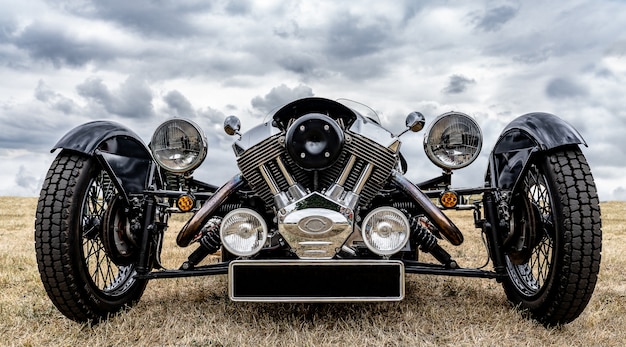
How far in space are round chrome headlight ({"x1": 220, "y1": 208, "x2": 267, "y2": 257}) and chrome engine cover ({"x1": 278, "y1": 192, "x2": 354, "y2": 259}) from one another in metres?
0.14

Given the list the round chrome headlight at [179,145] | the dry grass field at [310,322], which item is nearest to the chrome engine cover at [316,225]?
the dry grass field at [310,322]

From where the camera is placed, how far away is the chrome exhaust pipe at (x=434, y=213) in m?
2.95

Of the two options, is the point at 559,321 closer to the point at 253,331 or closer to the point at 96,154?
the point at 253,331

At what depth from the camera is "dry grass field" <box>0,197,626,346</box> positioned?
2.76 metres

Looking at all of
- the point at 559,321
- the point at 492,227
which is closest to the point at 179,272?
the point at 492,227

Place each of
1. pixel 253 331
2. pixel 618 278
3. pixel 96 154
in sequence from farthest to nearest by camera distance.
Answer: pixel 618 278
pixel 96 154
pixel 253 331

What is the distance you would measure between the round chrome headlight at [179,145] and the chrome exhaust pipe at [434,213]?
1194 millimetres

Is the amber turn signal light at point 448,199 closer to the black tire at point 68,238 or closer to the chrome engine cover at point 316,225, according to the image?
the chrome engine cover at point 316,225

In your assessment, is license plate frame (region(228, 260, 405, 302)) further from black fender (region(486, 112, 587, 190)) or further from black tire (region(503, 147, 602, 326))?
black fender (region(486, 112, 587, 190))

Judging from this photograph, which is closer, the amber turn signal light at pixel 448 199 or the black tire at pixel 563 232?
the black tire at pixel 563 232

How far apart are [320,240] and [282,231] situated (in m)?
0.20

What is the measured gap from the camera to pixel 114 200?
3281 millimetres

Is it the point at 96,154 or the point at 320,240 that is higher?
the point at 96,154

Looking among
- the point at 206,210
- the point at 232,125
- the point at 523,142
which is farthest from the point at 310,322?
the point at 523,142
